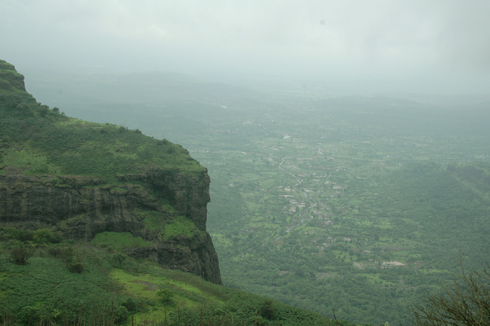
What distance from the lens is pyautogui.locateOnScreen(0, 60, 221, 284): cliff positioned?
31.6 metres

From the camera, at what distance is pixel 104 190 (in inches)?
1316

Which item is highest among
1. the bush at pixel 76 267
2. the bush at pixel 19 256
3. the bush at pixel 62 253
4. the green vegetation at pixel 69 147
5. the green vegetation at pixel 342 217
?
the green vegetation at pixel 69 147

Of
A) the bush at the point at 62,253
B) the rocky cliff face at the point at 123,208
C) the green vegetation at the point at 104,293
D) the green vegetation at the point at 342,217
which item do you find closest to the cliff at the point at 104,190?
the rocky cliff face at the point at 123,208

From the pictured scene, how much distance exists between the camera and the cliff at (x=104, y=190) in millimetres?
31594

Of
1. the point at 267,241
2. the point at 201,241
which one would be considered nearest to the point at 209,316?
the point at 201,241

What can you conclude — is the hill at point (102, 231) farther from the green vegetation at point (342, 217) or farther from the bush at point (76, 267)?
the green vegetation at point (342, 217)

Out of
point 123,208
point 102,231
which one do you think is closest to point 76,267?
point 102,231

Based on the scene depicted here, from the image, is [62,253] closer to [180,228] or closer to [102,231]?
[102,231]

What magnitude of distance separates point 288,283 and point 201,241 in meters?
26.1

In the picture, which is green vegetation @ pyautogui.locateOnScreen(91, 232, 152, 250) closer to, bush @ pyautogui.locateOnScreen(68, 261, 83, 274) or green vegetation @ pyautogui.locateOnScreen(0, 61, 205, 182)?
green vegetation @ pyautogui.locateOnScreen(0, 61, 205, 182)

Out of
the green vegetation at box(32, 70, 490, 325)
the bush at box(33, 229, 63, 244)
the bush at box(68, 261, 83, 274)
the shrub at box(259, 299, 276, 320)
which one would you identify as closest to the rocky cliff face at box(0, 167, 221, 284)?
the bush at box(33, 229, 63, 244)

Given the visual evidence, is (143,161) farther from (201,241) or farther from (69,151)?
(201,241)

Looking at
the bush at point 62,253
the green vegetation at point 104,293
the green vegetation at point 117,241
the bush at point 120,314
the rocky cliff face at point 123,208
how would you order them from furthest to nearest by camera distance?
the green vegetation at point 117,241
the rocky cliff face at point 123,208
the bush at point 62,253
the bush at point 120,314
the green vegetation at point 104,293

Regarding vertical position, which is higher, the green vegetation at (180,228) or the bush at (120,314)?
the green vegetation at (180,228)
